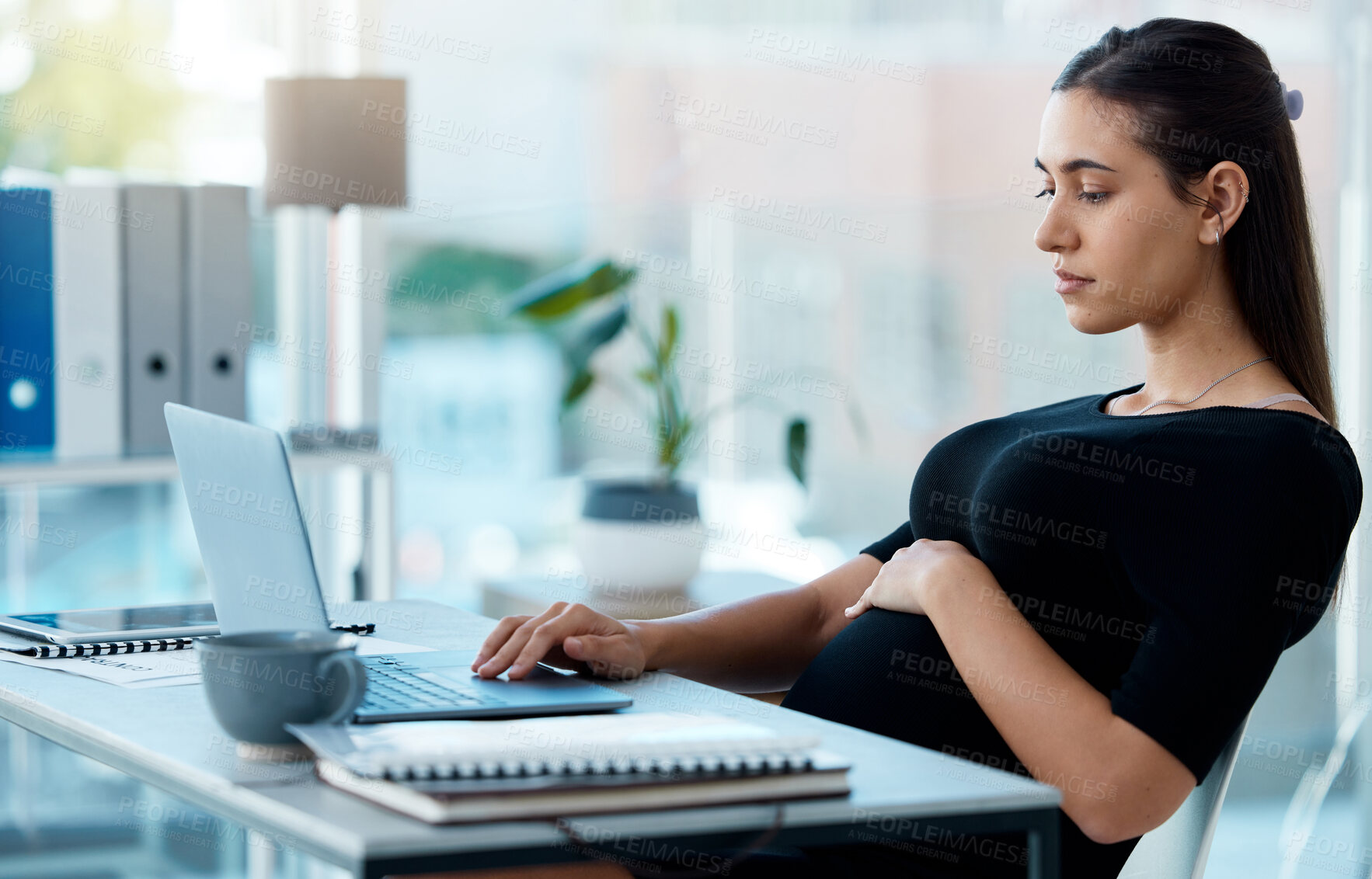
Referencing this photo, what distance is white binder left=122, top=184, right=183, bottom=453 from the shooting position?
2.43 metres

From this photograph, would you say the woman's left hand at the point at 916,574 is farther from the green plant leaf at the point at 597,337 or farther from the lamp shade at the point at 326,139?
the lamp shade at the point at 326,139

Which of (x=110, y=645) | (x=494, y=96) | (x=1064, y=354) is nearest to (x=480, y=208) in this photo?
(x=494, y=96)

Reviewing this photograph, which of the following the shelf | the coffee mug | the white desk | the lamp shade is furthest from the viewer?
the lamp shade

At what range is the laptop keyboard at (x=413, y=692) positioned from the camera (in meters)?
1.00

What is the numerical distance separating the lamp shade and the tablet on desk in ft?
4.18

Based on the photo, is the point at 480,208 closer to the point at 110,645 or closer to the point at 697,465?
the point at 697,465

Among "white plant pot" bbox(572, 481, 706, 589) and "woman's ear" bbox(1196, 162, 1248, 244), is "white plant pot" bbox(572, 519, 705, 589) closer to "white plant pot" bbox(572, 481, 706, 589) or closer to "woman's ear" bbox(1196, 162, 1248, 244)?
"white plant pot" bbox(572, 481, 706, 589)

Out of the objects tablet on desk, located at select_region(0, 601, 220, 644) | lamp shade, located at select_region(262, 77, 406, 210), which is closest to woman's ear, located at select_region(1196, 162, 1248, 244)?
tablet on desk, located at select_region(0, 601, 220, 644)

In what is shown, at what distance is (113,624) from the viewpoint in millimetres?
1351

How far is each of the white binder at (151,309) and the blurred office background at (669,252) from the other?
55 centimetres

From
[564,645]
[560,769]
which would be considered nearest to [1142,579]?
[564,645]

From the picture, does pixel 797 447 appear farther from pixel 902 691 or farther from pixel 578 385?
pixel 902 691

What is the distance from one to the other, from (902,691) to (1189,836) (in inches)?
9.8

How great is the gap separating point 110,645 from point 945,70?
2.57 metres
